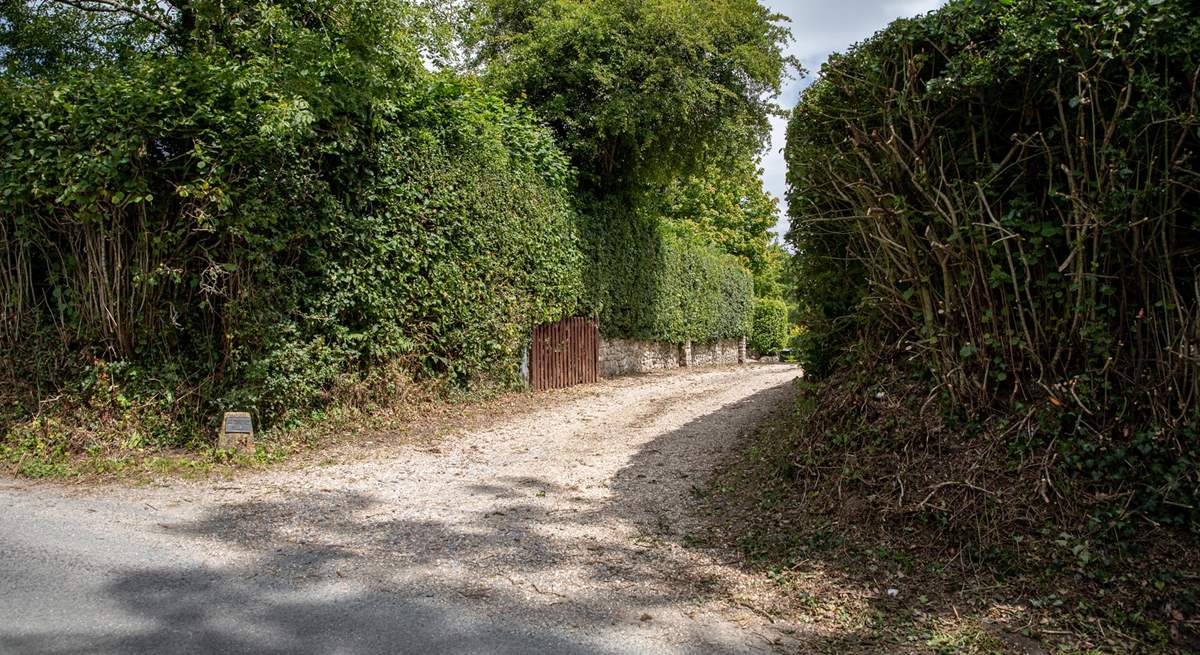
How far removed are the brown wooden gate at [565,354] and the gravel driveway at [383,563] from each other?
5477mm

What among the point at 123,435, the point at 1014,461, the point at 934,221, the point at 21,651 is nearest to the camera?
the point at 21,651

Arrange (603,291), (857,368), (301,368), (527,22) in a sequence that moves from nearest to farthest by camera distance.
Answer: (857,368) → (301,368) → (603,291) → (527,22)

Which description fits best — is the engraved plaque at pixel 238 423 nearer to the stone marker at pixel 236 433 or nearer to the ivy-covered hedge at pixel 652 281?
the stone marker at pixel 236 433

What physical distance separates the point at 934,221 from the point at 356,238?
646 centimetres

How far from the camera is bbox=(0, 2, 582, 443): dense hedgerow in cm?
752

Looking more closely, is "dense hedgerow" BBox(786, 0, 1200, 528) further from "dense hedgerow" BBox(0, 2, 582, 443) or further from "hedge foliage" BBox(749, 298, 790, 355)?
"hedge foliage" BBox(749, 298, 790, 355)

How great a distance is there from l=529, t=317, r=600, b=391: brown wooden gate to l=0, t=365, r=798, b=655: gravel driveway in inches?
216

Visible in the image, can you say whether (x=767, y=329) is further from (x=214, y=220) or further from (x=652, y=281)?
(x=214, y=220)

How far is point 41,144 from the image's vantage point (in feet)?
24.9

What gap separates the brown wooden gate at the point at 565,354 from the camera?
1336cm

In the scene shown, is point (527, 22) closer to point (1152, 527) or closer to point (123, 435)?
point (123, 435)

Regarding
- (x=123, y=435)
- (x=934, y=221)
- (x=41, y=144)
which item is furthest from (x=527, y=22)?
(x=934, y=221)

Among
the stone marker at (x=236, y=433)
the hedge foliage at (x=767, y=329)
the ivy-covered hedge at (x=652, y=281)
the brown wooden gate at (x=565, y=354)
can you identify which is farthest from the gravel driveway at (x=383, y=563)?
the hedge foliage at (x=767, y=329)

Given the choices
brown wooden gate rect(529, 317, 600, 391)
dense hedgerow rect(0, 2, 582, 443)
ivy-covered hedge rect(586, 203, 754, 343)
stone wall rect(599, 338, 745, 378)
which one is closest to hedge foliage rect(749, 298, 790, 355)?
stone wall rect(599, 338, 745, 378)
